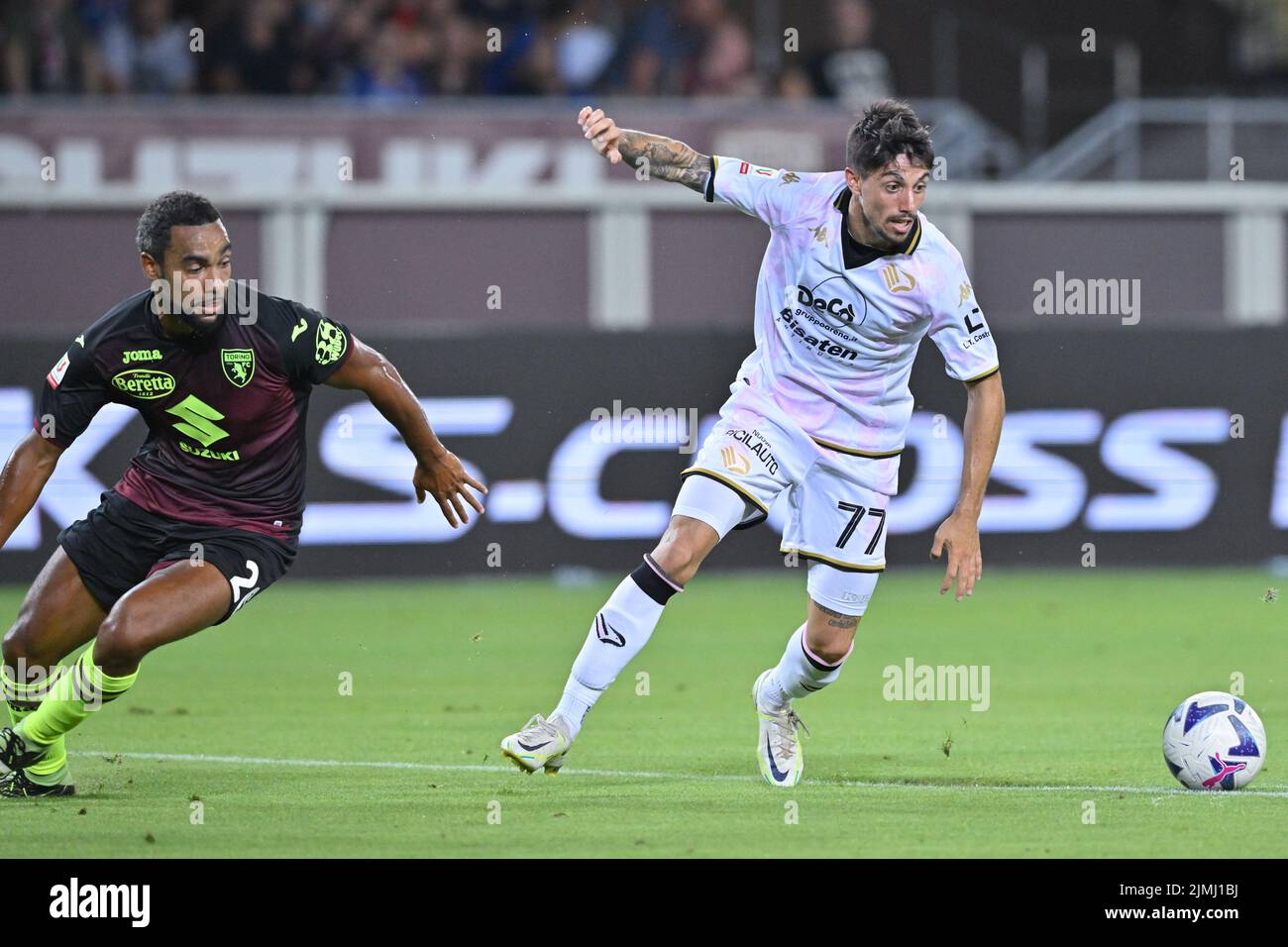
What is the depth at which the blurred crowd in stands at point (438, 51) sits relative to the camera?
18562 millimetres

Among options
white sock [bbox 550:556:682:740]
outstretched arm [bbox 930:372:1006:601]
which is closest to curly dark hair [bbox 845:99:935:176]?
outstretched arm [bbox 930:372:1006:601]

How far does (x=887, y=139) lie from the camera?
731cm

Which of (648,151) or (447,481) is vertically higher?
(648,151)

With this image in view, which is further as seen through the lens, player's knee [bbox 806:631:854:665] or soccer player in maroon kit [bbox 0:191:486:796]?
player's knee [bbox 806:631:854:665]

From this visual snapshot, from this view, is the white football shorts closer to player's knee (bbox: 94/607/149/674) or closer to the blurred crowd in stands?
player's knee (bbox: 94/607/149/674)

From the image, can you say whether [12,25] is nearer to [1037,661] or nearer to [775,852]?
[1037,661]

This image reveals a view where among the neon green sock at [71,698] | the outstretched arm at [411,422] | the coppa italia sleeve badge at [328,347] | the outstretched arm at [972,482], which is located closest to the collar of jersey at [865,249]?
the outstretched arm at [972,482]

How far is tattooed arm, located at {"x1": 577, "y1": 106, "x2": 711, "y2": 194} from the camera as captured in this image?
7.77m

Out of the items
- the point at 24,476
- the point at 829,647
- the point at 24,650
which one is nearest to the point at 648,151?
the point at 829,647

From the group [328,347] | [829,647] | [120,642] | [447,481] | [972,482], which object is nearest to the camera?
[120,642]

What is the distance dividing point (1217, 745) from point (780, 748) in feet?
5.16

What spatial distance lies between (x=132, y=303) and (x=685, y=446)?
7696 mm

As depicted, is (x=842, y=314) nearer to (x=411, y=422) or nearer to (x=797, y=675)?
(x=797, y=675)

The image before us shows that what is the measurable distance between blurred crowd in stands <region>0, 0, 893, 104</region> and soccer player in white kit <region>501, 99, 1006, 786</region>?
11.0 m
